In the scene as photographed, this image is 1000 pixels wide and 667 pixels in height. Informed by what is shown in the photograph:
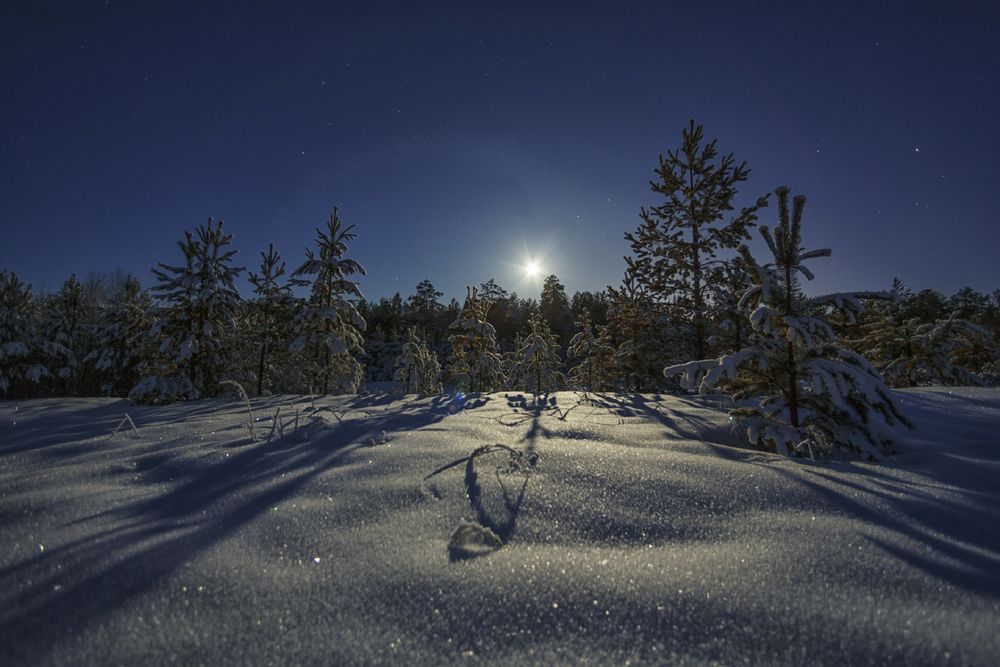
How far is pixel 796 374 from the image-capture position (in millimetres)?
3145

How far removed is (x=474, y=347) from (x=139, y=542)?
13.9 m

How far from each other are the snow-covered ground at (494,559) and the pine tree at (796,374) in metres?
0.69

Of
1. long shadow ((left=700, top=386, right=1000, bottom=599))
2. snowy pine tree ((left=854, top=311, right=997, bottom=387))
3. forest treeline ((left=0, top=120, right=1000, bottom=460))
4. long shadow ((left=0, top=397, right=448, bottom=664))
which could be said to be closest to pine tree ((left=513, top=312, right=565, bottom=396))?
forest treeline ((left=0, top=120, right=1000, bottom=460))

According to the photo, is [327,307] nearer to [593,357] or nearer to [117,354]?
[593,357]

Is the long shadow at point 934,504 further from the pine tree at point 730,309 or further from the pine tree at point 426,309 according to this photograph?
the pine tree at point 426,309

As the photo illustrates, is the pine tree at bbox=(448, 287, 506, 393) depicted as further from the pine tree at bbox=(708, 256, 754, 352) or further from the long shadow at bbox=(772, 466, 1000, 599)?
the long shadow at bbox=(772, 466, 1000, 599)

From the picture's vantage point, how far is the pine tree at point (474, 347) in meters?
14.7

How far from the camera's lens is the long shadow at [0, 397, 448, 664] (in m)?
0.74

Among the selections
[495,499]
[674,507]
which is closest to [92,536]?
→ [495,499]

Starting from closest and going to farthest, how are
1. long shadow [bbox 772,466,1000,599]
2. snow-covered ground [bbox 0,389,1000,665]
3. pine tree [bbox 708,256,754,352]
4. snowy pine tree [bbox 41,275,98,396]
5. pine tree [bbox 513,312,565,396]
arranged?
1. snow-covered ground [bbox 0,389,1000,665]
2. long shadow [bbox 772,466,1000,599]
3. pine tree [bbox 708,256,754,352]
4. pine tree [bbox 513,312,565,396]
5. snowy pine tree [bbox 41,275,98,396]

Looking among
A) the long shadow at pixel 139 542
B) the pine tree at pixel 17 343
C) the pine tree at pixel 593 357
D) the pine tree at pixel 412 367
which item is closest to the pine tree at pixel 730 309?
the pine tree at pixel 593 357

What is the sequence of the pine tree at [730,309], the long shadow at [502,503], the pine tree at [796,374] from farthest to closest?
the pine tree at [730,309] < the pine tree at [796,374] < the long shadow at [502,503]

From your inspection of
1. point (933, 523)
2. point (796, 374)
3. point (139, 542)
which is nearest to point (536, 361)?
point (796, 374)

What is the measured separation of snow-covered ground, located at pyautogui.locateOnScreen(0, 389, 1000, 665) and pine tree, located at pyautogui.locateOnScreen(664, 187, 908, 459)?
69 cm
